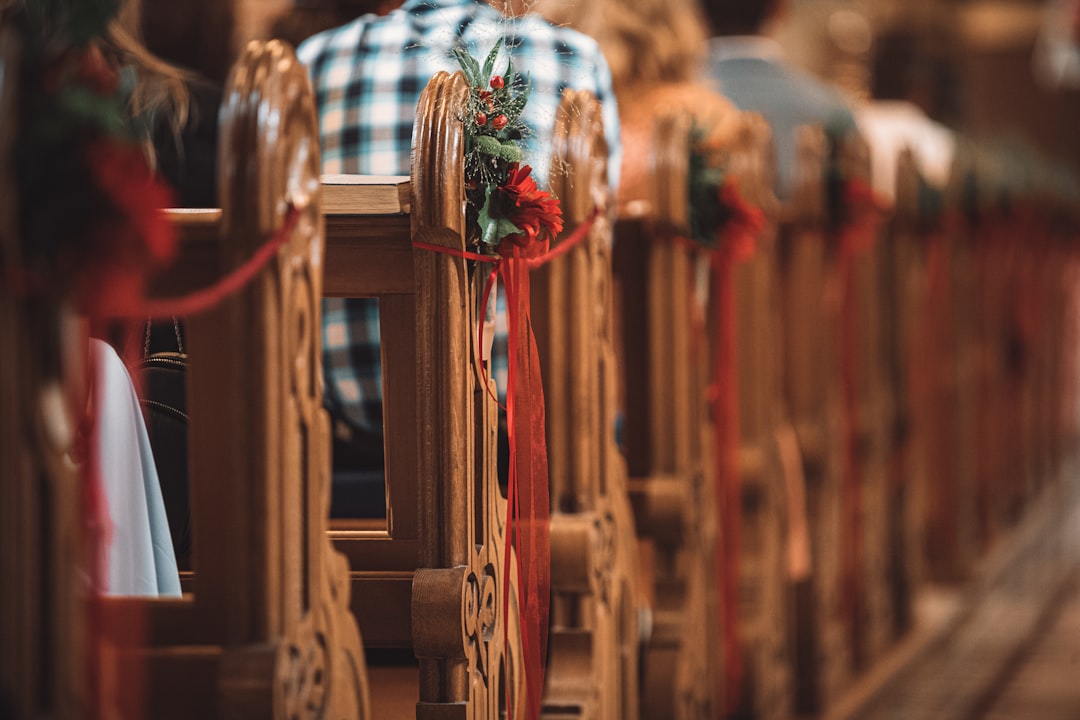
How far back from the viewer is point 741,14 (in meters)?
5.17

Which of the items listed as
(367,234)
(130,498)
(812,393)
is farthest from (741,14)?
(130,498)

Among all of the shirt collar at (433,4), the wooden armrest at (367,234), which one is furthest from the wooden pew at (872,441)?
the wooden armrest at (367,234)

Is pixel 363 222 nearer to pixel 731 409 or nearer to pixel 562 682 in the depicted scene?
pixel 562 682

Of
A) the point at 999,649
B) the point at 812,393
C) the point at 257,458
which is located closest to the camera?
the point at 257,458

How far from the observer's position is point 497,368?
2.47 m

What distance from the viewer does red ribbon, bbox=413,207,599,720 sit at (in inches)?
→ 81.7

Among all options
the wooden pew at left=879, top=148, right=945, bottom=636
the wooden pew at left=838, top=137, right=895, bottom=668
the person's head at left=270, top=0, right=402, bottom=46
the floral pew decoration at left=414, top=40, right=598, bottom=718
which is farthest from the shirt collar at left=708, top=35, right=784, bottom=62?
the floral pew decoration at left=414, top=40, right=598, bottom=718

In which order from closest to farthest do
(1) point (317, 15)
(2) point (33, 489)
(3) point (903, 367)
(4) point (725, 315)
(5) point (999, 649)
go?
(2) point (33, 489) → (1) point (317, 15) → (4) point (725, 315) → (5) point (999, 649) → (3) point (903, 367)

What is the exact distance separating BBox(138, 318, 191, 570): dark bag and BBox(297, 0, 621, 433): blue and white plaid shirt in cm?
33

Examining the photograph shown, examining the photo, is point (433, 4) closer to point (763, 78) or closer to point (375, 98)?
point (375, 98)

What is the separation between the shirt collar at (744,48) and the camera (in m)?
5.16

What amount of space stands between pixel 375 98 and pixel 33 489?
1.39 meters

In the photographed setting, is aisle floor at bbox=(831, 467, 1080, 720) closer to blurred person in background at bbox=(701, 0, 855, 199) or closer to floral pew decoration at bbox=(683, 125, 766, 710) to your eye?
floral pew decoration at bbox=(683, 125, 766, 710)

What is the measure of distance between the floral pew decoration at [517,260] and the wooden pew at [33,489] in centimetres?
73
